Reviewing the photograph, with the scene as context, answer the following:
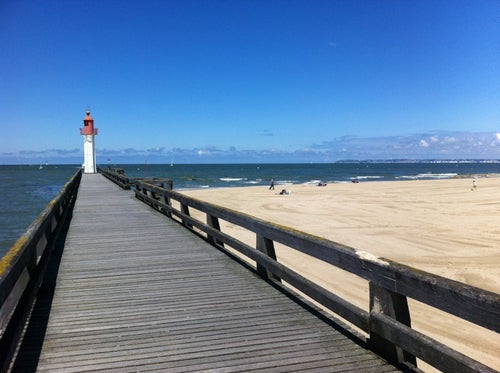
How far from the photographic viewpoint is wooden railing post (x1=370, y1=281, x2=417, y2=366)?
3.07 m

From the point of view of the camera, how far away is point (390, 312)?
3104 mm

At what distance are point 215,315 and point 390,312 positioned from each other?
5.82 feet

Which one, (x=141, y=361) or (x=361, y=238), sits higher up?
(x=141, y=361)

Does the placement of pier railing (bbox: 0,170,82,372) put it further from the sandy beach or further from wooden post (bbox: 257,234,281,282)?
the sandy beach

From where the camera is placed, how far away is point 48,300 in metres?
4.65

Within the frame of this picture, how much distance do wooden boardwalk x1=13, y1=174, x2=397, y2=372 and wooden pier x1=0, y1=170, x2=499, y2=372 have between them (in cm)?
1

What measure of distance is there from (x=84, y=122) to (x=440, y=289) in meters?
46.1

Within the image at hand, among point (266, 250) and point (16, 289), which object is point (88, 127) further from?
point (16, 289)

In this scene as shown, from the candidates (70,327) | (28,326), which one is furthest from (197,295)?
(28,326)

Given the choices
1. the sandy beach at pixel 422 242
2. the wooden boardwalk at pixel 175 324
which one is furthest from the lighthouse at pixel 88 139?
the wooden boardwalk at pixel 175 324

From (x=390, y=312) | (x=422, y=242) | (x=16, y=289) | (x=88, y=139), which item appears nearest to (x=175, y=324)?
(x=16, y=289)

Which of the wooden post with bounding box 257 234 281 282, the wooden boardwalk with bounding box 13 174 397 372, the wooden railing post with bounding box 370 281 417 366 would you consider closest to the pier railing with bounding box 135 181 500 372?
the wooden railing post with bounding box 370 281 417 366

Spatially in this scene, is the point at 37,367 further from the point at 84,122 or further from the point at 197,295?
the point at 84,122

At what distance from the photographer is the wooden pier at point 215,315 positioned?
9.65ft
